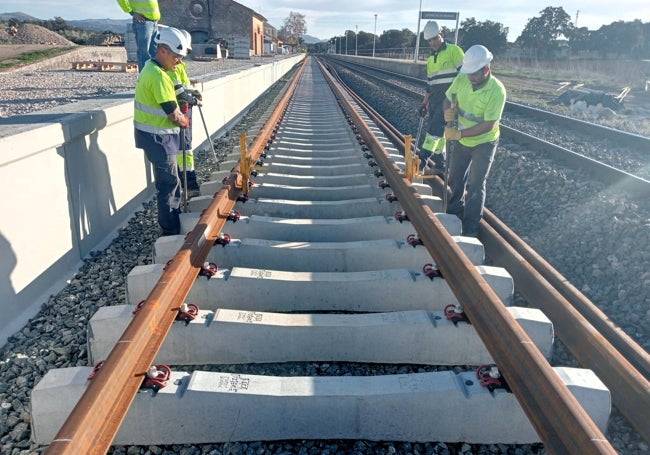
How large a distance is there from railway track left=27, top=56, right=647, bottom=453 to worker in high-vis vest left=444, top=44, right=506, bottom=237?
0.41m

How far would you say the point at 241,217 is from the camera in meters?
4.48

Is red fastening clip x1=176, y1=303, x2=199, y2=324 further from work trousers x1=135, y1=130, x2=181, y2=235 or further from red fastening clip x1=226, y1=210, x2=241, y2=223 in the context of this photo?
work trousers x1=135, y1=130, x2=181, y2=235

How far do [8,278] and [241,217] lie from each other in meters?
1.86

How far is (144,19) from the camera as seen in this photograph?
787 centimetres

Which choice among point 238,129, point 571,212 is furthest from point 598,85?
point 571,212

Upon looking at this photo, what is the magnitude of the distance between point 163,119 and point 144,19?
4.17m

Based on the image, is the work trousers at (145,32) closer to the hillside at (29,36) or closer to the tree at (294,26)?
the hillside at (29,36)

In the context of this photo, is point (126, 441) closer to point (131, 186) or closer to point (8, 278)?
point (8, 278)

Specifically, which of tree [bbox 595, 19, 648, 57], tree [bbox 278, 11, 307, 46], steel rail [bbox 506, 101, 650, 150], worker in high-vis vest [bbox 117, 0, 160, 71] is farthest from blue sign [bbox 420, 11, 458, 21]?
tree [bbox 278, 11, 307, 46]

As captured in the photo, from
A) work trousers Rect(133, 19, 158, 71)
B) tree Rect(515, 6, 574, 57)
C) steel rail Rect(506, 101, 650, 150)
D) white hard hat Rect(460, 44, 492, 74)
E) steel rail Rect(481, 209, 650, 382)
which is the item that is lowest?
steel rail Rect(481, 209, 650, 382)

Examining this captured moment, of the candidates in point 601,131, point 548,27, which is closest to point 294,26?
point 548,27

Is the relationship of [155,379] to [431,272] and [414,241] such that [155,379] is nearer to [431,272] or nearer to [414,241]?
[431,272]

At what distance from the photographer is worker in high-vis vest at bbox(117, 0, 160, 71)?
25.1 feet

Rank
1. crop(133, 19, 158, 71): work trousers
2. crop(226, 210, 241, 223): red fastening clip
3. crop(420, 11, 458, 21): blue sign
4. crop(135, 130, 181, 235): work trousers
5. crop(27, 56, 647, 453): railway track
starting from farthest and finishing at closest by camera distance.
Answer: crop(420, 11, 458, 21): blue sign < crop(133, 19, 158, 71): work trousers < crop(135, 130, 181, 235): work trousers < crop(226, 210, 241, 223): red fastening clip < crop(27, 56, 647, 453): railway track
